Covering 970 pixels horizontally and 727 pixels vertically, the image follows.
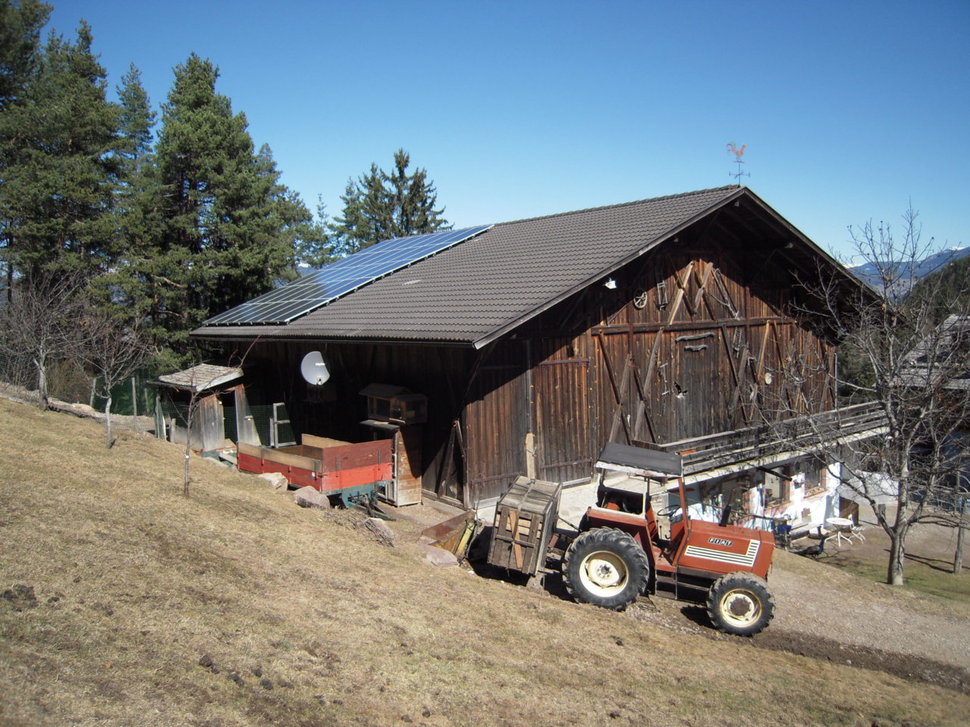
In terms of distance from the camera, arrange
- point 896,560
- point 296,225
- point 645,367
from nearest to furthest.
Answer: point 896,560 → point 645,367 → point 296,225

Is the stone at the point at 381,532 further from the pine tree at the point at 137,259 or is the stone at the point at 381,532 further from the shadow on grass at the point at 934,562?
the pine tree at the point at 137,259

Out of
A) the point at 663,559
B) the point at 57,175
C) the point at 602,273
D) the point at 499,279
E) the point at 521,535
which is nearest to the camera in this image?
the point at 663,559

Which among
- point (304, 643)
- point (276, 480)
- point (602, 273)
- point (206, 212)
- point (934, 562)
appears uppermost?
point (206, 212)

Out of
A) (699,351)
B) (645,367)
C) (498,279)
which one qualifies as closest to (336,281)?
(498,279)

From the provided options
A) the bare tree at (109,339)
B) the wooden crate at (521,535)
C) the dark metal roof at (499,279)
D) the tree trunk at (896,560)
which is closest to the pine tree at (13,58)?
the bare tree at (109,339)

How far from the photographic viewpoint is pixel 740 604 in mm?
9852

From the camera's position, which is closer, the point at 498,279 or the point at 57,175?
the point at 498,279

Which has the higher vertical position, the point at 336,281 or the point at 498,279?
the point at 336,281

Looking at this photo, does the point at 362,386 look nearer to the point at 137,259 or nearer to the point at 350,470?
the point at 350,470

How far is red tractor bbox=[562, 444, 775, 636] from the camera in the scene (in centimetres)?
984

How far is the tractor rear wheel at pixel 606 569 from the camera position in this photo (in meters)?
9.99

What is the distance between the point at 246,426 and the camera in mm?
18938

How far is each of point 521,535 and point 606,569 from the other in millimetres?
1386

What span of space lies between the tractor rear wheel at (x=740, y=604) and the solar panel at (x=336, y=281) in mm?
12687
